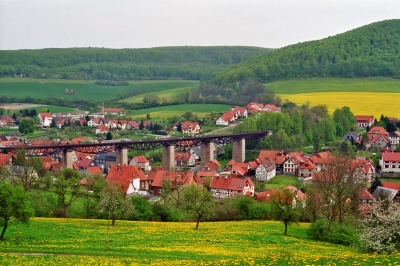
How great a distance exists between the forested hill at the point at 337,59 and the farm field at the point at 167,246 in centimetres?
13249

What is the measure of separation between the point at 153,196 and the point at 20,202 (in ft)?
113

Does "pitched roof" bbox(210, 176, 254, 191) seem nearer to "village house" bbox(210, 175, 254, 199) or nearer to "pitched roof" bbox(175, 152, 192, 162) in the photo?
"village house" bbox(210, 175, 254, 199)

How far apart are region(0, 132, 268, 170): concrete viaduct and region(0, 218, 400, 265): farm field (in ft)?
124

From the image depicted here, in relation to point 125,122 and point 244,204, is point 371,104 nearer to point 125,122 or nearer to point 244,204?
point 125,122

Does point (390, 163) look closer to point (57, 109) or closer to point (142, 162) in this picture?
point (142, 162)

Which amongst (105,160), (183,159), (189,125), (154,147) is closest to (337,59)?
(189,125)

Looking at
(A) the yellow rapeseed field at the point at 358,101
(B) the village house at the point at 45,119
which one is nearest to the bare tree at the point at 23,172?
(B) the village house at the point at 45,119

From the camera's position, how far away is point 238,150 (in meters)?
94.4

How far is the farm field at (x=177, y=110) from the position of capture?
449 feet

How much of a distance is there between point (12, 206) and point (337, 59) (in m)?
154

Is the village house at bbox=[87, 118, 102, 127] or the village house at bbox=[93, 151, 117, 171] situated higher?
the village house at bbox=[87, 118, 102, 127]

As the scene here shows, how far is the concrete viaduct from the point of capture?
80000 millimetres

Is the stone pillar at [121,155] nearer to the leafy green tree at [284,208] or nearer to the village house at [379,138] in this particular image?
the village house at [379,138]

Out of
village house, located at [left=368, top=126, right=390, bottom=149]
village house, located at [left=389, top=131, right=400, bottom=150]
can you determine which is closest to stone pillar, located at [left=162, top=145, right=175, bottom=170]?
village house, located at [left=368, top=126, right=390, bottom=149]
